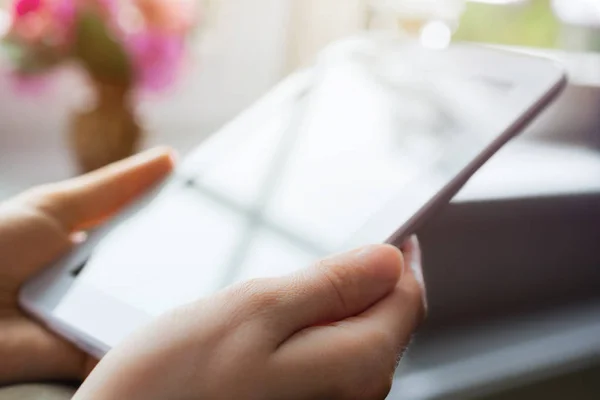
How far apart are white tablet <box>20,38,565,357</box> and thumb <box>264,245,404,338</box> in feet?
0.08

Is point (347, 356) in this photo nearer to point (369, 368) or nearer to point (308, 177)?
point (369, 368)

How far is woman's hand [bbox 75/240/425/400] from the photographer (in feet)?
0.85

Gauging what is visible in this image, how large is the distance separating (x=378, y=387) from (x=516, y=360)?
9.0 inches

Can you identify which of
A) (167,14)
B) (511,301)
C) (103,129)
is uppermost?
(167,14)

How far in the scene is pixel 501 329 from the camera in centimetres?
53

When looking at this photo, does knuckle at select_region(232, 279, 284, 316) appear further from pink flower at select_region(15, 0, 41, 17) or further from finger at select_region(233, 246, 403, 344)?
pink flower at select_region(15, 0, 41, 17)

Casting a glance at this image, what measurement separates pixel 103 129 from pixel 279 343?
0.43m

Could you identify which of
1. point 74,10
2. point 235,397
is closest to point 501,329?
point 235,397

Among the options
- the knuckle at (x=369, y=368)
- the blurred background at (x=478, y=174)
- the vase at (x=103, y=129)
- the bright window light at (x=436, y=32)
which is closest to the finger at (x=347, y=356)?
the knuckle at (x=369, y=368)

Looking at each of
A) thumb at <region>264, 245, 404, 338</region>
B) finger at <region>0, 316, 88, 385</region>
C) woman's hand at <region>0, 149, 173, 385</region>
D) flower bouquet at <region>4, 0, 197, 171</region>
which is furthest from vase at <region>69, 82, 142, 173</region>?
thumb at <region>264, 245, 404, 338</region>

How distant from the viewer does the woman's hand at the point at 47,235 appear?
377 millimetres

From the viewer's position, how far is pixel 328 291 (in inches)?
11.9

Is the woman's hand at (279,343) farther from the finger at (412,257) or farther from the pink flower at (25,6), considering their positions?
the pink flower at (25,6)

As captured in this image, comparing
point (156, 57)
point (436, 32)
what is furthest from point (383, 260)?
point (436, 32)
